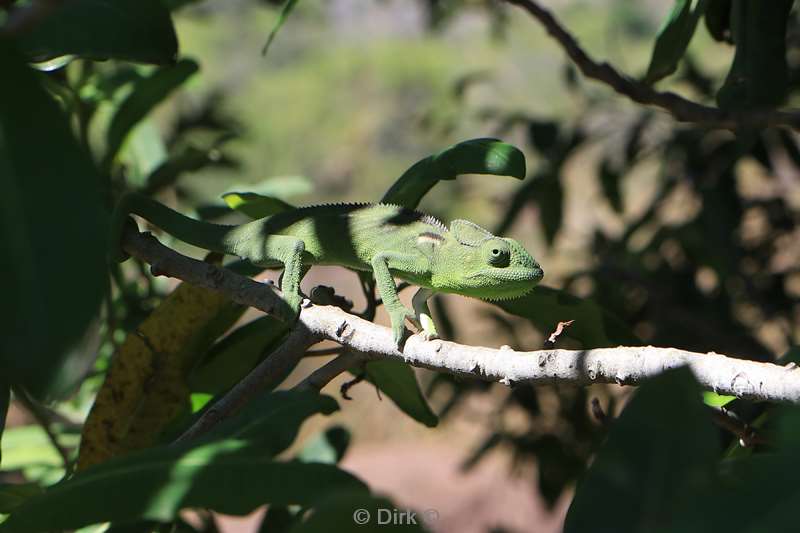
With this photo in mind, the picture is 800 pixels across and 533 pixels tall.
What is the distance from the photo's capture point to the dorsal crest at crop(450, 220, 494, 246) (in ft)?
5.98

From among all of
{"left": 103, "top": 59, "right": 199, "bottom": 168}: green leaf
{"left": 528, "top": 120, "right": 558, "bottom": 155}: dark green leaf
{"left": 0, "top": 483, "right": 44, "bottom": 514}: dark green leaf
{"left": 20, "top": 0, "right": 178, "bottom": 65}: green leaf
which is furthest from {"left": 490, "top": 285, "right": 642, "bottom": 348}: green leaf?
{"left": 528, "top": 120, "right": 558, "bottom": 155}: dark green leaf

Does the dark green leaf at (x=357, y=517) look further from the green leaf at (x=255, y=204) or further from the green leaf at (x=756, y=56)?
the green leaf at (x=756, y=56)

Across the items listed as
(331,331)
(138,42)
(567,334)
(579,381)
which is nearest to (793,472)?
(579,381)

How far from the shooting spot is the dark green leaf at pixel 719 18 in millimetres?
1773

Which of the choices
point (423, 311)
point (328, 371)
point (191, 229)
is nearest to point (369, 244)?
point (423, 311)

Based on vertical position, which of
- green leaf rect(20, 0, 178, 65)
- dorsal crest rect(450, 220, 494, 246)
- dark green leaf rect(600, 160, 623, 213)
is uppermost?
green leaf rect(20, 0, 178, 65)

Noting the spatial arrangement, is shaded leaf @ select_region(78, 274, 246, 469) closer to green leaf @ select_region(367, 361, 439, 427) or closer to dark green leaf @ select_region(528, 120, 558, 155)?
green leaf @ select_region(367, 361, 439, 427)

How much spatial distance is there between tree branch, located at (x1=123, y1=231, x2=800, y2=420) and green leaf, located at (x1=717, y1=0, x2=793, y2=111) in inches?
31.4

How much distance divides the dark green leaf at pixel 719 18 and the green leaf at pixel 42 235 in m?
1.42

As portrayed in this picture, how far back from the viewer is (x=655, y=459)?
2.33 feet

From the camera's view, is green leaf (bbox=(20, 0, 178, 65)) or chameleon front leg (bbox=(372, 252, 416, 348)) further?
chameleon front leg (bbox=(372, 252, 416, 348))

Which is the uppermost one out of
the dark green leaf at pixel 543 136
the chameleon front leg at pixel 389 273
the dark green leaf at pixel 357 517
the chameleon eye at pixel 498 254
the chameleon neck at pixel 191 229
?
the dark green leaf at pixel 357 517

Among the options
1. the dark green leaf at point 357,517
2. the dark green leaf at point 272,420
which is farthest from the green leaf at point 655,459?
the dark green leaf at point 272,420

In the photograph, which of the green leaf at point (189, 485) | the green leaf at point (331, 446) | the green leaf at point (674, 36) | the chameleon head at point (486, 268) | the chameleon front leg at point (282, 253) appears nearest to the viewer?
the green leaf at point (189, 485)
